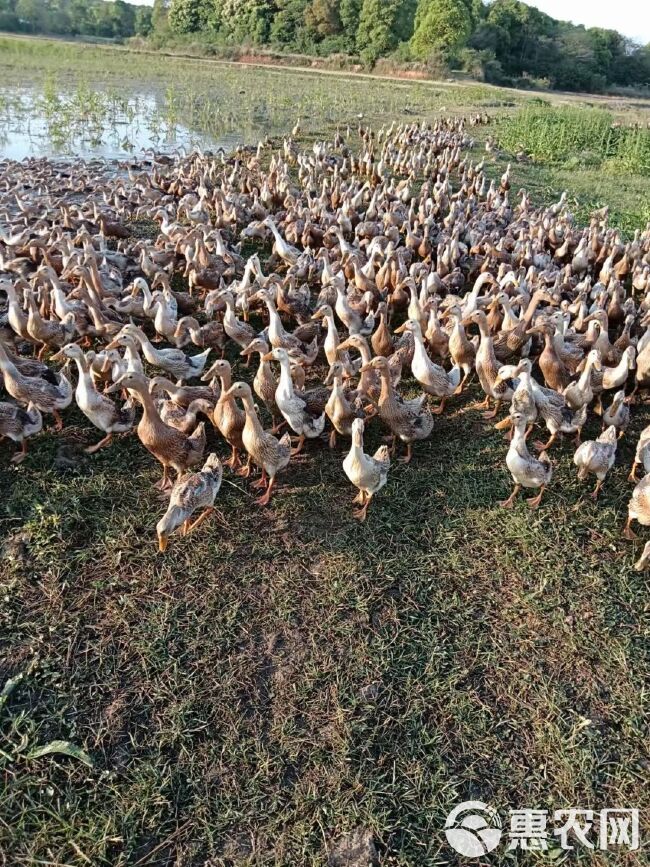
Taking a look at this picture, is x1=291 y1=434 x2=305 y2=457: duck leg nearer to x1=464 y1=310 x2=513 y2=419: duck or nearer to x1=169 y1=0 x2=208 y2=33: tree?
x1=464 y1=310 x2=513 y2=419: duck

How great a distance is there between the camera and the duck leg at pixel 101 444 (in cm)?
683

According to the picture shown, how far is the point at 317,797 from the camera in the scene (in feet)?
13.5

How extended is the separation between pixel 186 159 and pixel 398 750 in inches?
729

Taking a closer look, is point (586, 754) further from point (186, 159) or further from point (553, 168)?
point (553, 168)

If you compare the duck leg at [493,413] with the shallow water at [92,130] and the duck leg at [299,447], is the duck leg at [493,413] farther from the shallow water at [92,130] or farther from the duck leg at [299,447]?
the shallow water at [92,130]

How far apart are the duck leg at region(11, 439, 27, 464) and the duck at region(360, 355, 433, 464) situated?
12.9ft

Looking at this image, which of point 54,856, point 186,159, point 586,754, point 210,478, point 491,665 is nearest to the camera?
point 54,856

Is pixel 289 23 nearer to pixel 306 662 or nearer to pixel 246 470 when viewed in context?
pixel 246 470

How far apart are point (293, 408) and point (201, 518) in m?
1.64

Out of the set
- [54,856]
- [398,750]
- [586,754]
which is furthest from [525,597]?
[54,856]

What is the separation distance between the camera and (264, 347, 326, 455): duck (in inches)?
267

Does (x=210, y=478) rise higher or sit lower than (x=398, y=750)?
higher

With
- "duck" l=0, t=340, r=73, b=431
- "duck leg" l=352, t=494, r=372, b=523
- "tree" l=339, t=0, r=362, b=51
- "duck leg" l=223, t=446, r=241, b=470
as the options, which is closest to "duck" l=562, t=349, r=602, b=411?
"duck leg" l=352, t=494, r=372, b=523

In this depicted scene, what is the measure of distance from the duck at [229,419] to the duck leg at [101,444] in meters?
1.35
